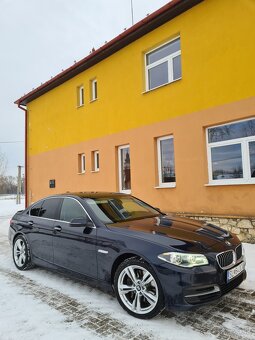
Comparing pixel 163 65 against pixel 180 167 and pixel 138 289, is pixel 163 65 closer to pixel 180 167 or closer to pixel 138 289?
pixel 180 167

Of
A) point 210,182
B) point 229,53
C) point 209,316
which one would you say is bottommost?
point 209,316

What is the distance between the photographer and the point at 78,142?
12.3 meters

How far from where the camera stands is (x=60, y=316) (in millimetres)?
3494

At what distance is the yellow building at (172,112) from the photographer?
23.9ft

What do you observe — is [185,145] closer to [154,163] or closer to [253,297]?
[154,163]

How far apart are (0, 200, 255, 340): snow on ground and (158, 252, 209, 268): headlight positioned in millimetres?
672

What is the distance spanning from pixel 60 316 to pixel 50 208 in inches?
83.8

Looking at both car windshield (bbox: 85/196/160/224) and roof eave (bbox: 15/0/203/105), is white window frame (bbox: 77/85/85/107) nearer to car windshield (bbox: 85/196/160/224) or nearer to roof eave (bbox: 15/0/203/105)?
roof eave (bbox: 15/0/203/105)

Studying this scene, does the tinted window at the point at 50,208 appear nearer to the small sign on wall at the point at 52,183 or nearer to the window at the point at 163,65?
the window at the point at 163,65

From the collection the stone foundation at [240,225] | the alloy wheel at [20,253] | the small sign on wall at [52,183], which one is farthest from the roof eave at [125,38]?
the alloy wheel at [20,253]

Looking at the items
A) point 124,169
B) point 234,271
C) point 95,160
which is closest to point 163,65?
point 124,169

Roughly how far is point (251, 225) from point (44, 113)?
11.3 metres

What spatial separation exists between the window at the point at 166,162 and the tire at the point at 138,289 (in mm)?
5356

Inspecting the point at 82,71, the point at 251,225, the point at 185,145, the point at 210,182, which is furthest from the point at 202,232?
the point at 82,71
